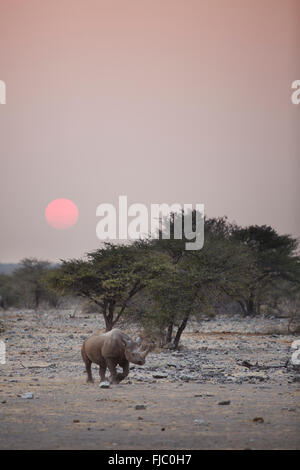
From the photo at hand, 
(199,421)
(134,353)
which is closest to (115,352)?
(134,353)

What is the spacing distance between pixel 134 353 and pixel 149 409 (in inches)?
127

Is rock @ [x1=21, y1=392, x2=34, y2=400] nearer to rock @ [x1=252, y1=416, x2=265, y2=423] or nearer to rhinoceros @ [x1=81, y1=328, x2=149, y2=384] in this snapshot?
rhinoceros @ [x1=81, y1=328, x2=149, y2=384]

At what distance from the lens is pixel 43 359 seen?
70.1 ft

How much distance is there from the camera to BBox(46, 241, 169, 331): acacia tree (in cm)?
2553

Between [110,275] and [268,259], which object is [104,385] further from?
[268,259]

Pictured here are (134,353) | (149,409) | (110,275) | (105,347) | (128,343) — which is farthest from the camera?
(110,275)

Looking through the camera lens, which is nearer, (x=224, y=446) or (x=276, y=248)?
(x=224, y=446)

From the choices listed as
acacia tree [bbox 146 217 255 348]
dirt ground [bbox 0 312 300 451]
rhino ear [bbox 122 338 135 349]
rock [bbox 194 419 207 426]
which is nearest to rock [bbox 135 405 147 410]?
dirt ground [bbox 0 312 300 451]

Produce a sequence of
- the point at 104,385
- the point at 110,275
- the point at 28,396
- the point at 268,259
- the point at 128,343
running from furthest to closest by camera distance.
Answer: the point at 268,259
the point at 110,275
the point at 128,343
the point at 104,385
the point at 28,396

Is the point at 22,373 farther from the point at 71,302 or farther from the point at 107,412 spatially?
the point at 71,302

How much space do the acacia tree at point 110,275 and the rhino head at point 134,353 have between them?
33.0ft

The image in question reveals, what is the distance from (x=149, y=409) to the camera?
37.9 feet

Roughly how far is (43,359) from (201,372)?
20.8 ft
